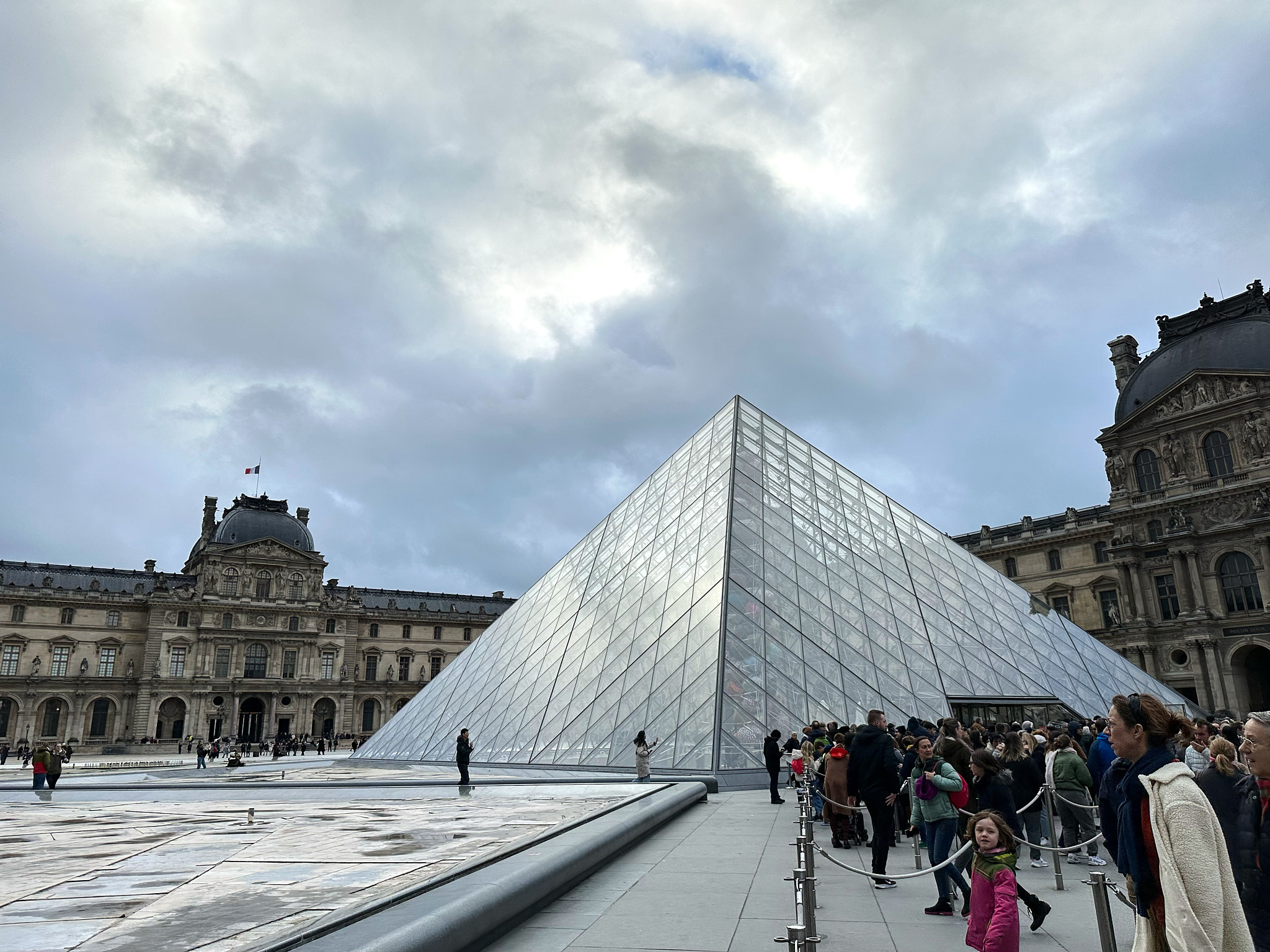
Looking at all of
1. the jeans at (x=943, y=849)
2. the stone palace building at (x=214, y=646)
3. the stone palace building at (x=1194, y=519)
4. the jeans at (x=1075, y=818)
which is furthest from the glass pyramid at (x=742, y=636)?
the stone palace building at (x=214, y=646)

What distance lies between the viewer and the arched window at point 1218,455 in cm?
4262

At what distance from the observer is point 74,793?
53.7 ft

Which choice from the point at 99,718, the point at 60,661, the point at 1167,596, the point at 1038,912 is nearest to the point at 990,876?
the point at 1038,912

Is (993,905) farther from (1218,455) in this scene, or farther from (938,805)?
(1218,455)

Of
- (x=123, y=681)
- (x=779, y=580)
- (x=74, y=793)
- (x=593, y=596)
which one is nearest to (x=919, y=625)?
(x=779, y=580)

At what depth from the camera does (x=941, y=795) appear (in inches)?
248

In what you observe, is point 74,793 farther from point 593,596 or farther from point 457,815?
point 593,596

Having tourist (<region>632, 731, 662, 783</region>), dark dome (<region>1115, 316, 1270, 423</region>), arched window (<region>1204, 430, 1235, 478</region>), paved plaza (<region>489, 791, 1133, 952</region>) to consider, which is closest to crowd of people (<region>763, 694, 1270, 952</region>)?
paved plaza (<region>489, 791, 1133, 952</region>)

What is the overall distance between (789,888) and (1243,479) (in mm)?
46134

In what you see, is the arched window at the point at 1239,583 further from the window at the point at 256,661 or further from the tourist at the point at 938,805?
the window at the point at 256,661

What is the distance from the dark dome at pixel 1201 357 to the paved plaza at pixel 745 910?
153ft

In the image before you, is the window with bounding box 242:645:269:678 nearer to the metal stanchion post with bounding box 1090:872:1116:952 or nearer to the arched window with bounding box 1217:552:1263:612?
the arched window with bounding box 1217:552:1263:612

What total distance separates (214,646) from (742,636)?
63857 millimetres

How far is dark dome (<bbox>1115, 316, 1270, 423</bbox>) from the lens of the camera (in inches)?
1698
